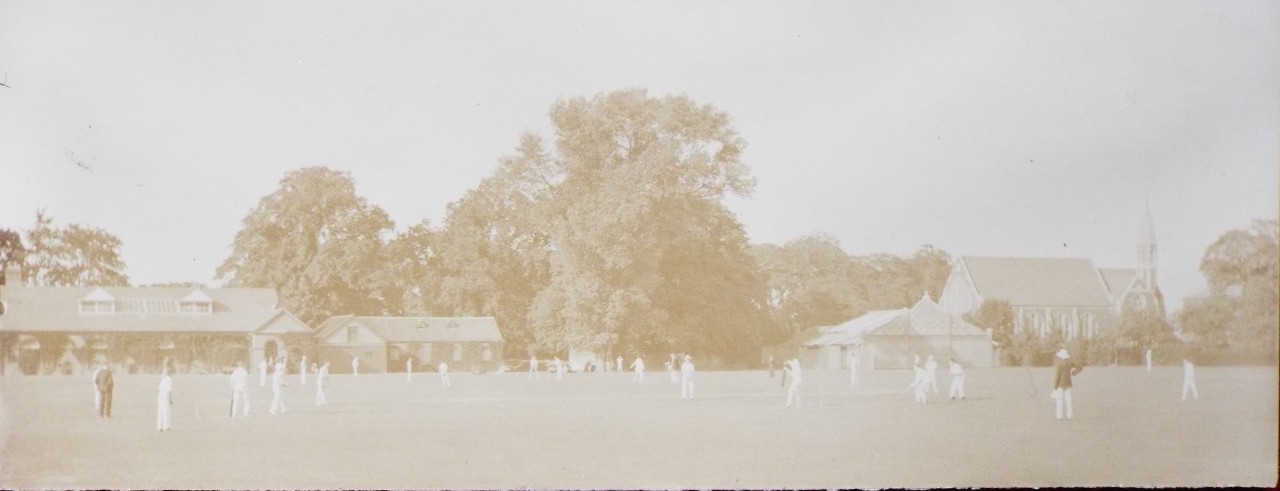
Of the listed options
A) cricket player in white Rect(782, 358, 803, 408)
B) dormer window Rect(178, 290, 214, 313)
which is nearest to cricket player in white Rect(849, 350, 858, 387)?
cricket player in white Rect(782, 358, 803, 408)

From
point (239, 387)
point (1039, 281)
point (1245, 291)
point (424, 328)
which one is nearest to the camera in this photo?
point (1245, 291)

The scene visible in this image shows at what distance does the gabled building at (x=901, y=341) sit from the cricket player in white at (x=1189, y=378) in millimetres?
2297

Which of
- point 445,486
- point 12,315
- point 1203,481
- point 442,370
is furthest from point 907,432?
point 12,315

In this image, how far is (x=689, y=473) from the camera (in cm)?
927

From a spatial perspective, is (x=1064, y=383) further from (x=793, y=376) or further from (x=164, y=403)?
(x=164, y=403)

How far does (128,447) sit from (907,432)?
774 centimetres

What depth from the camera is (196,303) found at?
11.8 m

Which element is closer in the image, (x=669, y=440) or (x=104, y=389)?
(x=669, y=440)

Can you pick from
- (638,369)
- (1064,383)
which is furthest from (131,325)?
(1064,383)

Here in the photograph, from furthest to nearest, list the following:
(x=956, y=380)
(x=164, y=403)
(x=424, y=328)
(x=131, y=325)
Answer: (x=424, y=328), (x=956, y=380), (x=131, y=325), (x=164, y=403)

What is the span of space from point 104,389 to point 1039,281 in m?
10.8

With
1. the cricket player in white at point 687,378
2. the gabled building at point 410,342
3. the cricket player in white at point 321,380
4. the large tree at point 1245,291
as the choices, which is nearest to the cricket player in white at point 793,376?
the cricket player in white at point 687,378

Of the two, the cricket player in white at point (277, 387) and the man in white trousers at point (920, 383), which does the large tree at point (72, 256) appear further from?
the man in white trousers at point (920, 383)

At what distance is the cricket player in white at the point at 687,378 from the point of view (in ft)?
47.8
